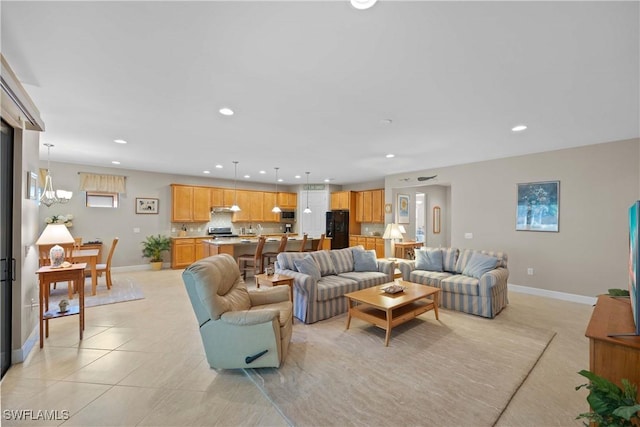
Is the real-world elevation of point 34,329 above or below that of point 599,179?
below

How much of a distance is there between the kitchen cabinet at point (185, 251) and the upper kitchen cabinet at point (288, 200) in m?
3.08

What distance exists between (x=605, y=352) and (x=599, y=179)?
4.58 metres

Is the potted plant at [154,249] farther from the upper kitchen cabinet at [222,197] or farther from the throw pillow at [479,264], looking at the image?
the throw pillow at [479,264]

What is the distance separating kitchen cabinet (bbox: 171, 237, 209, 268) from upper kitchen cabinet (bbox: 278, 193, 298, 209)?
10.1 ft

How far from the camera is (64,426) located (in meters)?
1.83

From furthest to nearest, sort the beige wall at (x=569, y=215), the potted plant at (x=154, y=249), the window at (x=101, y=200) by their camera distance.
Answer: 1. the potted plant at (x=154, y=249)
2. the window at (x=101, y=200)
3. the beige wall at (x=569, y=215)

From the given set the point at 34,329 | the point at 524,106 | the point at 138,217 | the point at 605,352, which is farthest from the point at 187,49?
the point at 138,217

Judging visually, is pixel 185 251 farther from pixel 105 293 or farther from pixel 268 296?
pixel 268 296

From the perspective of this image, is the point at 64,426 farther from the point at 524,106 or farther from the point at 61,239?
the point at 524,106

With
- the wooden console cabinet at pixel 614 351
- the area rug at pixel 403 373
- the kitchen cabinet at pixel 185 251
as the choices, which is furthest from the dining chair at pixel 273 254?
the wooden console cabinet at pixel 614 351

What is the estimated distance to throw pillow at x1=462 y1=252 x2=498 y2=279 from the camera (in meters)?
4.07

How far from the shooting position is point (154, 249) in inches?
277

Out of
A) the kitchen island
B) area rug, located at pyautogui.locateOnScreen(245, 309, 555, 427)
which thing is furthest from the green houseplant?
the kitchen island

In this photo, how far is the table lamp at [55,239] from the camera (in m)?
3.06
